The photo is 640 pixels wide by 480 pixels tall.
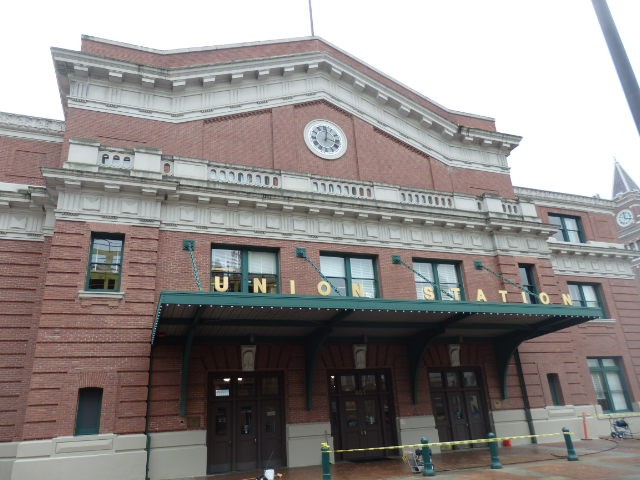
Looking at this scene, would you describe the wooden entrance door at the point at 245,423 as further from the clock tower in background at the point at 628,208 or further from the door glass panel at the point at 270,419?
the clock tower in background at the point at 628,208

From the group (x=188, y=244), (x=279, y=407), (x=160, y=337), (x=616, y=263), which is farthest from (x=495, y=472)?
(x=616, y=263)

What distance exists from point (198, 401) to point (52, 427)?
4.35 m

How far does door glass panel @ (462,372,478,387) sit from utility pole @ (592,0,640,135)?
1685 cm

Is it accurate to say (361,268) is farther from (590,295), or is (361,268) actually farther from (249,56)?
(590,295)

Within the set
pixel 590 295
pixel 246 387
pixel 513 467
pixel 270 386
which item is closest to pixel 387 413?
pixel 270 386

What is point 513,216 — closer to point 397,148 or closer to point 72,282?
point 397,148

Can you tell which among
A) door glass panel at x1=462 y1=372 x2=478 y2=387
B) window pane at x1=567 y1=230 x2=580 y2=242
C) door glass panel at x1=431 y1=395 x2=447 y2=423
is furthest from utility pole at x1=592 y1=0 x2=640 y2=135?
window pane at x1=567 y1=230 x2=580 y2=242

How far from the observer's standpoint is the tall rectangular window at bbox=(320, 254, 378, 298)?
20672 millimetres

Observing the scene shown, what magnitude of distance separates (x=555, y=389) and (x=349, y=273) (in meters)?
11.4

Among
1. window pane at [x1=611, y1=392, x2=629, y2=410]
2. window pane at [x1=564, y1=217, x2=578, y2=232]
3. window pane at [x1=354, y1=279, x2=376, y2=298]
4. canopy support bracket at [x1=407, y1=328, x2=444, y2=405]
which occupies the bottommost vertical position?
window pane at [x1=611, y1=392, x2=629, y2=410]

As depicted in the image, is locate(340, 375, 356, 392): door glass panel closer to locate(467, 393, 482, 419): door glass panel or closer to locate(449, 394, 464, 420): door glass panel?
locate(449, 394, 464, 420): door glass panel

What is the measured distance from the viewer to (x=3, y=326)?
18234mm

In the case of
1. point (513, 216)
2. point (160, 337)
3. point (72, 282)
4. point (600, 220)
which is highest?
point (600, 220)

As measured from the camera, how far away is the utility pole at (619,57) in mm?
7301
